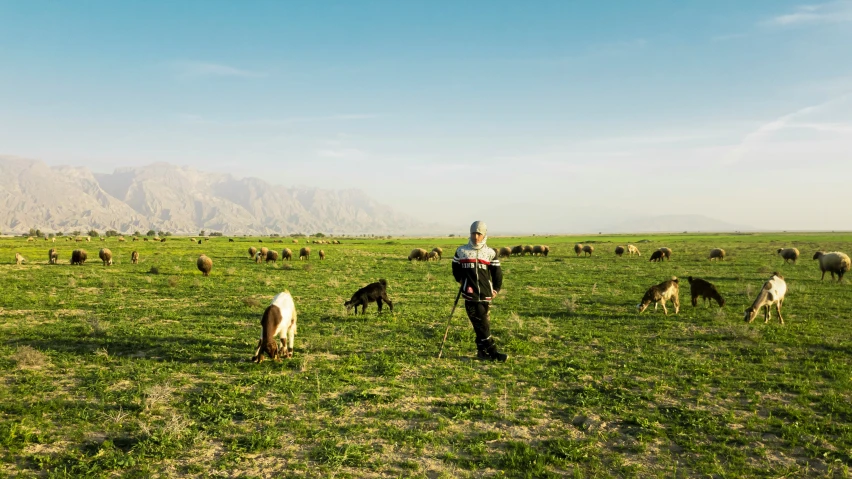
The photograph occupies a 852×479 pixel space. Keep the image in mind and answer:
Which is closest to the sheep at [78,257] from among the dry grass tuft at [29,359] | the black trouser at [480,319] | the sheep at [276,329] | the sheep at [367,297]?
the dry grass tuft at [29,359]

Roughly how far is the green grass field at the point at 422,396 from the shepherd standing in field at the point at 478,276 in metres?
1.16

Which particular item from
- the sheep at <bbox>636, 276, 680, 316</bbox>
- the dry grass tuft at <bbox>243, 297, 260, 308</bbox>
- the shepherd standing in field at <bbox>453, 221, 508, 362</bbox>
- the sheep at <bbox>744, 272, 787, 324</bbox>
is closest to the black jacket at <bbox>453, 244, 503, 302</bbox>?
the shepherd standing in field at <bbox>453, 221, 508, 362</bbox>

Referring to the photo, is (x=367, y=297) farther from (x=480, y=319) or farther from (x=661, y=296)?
(x=661, y=296)

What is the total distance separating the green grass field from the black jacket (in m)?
1.72

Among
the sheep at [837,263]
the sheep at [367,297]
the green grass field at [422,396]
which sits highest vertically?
the sheep at [837,263]

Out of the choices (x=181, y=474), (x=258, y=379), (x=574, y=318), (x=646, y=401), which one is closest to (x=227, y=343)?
(x=258, y=379)

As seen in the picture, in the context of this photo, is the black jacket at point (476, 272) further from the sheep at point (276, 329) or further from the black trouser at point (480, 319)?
the sheep at point (276, 329)

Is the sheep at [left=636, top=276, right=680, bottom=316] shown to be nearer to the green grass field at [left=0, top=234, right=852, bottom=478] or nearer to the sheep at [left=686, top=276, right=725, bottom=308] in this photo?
the green grass field at [left=0, top=234, right=852, bottom=478]

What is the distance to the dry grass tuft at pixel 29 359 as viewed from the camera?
920 centimetres

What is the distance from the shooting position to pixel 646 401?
7727 mm

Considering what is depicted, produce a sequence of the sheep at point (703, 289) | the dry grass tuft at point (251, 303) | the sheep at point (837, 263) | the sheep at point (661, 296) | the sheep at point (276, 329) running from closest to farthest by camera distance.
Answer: the sheep at point (276, 329), the sheep at point (661, 296), the sheep at point (703, 289), the dry grass tuft at point (251, 303), the sheep at point (837, 263)

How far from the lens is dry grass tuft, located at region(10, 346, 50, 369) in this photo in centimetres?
920

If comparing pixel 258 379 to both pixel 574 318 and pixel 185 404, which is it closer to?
pixel 185 404

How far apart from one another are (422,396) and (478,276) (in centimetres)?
309
